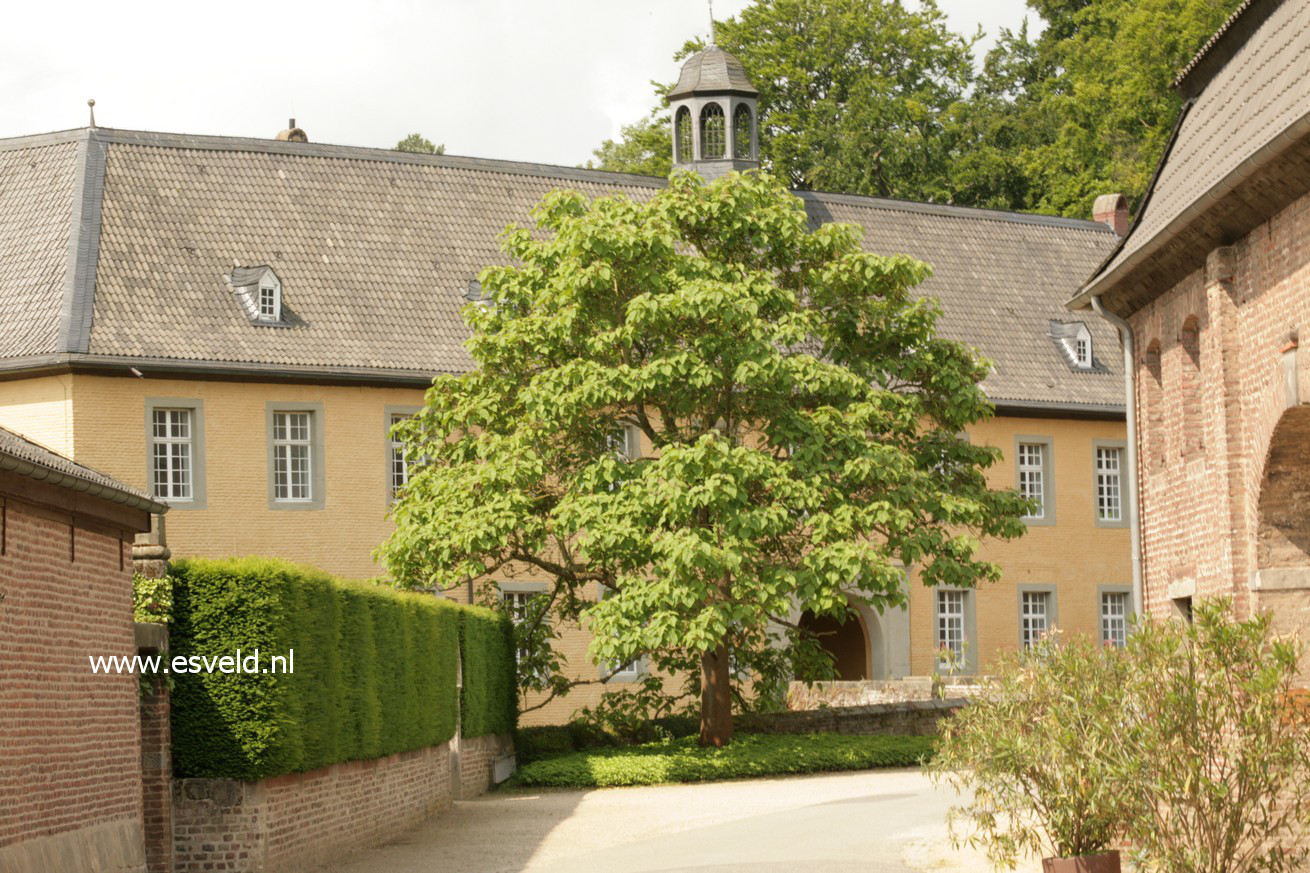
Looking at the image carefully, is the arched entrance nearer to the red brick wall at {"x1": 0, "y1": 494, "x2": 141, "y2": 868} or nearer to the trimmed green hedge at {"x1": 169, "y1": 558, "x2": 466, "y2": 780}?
the trimmed green hedge at {"x1": 169, "y1": 558, "x2": 466, "y2": 780}

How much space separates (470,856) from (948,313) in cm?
2275

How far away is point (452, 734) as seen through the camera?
23.0 m

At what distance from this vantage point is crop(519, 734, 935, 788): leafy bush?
25297 millimetres

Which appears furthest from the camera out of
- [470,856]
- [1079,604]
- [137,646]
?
[1079,604]

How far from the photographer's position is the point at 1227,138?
1608cm

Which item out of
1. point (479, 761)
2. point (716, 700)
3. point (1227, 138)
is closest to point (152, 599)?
point (1227, 138)

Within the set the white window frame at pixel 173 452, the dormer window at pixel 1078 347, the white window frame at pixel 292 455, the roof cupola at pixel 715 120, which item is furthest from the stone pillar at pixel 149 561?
the dormer window at pixel 1078 347

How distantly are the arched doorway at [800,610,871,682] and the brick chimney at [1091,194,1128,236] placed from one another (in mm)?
11141

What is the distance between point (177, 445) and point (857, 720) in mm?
11473

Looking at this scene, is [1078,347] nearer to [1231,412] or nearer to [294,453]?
[294,453]

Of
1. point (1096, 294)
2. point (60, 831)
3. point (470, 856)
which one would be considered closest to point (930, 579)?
point (1096, 294)

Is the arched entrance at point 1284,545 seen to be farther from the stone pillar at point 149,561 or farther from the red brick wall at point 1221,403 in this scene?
the stone pillar at point 149,561

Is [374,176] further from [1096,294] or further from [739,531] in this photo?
[1096,294]

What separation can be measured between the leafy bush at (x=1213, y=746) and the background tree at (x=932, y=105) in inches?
1385
